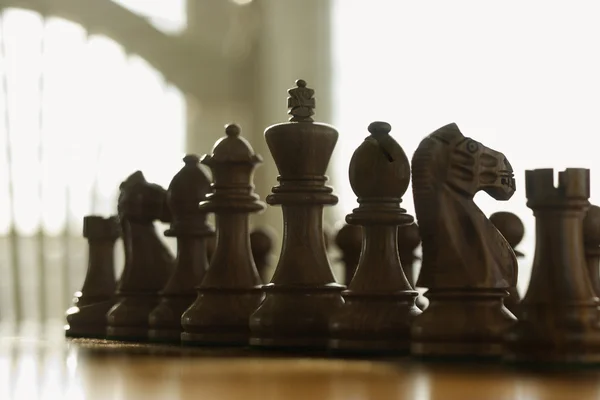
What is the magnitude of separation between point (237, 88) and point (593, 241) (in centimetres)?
244

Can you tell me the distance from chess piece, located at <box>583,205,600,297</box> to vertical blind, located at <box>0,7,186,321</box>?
2.10 metres

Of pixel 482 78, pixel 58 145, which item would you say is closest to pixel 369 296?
pixel 482 78

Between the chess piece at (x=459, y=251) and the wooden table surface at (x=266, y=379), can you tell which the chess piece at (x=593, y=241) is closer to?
the chess piece at (x=459, y=251)

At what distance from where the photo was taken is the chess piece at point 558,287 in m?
0.70

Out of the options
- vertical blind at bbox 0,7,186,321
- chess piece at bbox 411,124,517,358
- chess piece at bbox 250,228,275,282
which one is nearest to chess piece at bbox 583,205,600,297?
chess piece at bbox 411,124,517,358

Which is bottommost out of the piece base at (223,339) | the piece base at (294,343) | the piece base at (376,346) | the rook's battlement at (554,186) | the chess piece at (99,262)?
the piece base at (223,339)

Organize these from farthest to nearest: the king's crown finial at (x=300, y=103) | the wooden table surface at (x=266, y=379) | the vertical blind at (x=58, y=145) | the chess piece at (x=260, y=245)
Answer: the vertical blind at (x=58, y=145)
the chess piece at (x=260, y=245)
the king's crown finial at (x=300, y=103)
the wooden table surface at (x=266, y=379)

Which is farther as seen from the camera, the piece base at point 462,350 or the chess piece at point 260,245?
the chess piece at point 260,245

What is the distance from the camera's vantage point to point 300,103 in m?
0.94

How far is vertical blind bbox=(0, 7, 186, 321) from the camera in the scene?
2875mm

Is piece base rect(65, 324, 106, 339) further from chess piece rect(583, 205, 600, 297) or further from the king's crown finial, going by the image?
chess piece rect(583, 205, 600, 297)

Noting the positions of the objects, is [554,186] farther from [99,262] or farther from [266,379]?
[99,262]

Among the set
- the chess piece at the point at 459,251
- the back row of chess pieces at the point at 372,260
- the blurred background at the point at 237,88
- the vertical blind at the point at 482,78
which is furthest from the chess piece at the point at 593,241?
the blurred background at the point at 237,88

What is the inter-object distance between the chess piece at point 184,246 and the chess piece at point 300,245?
0.17 m
